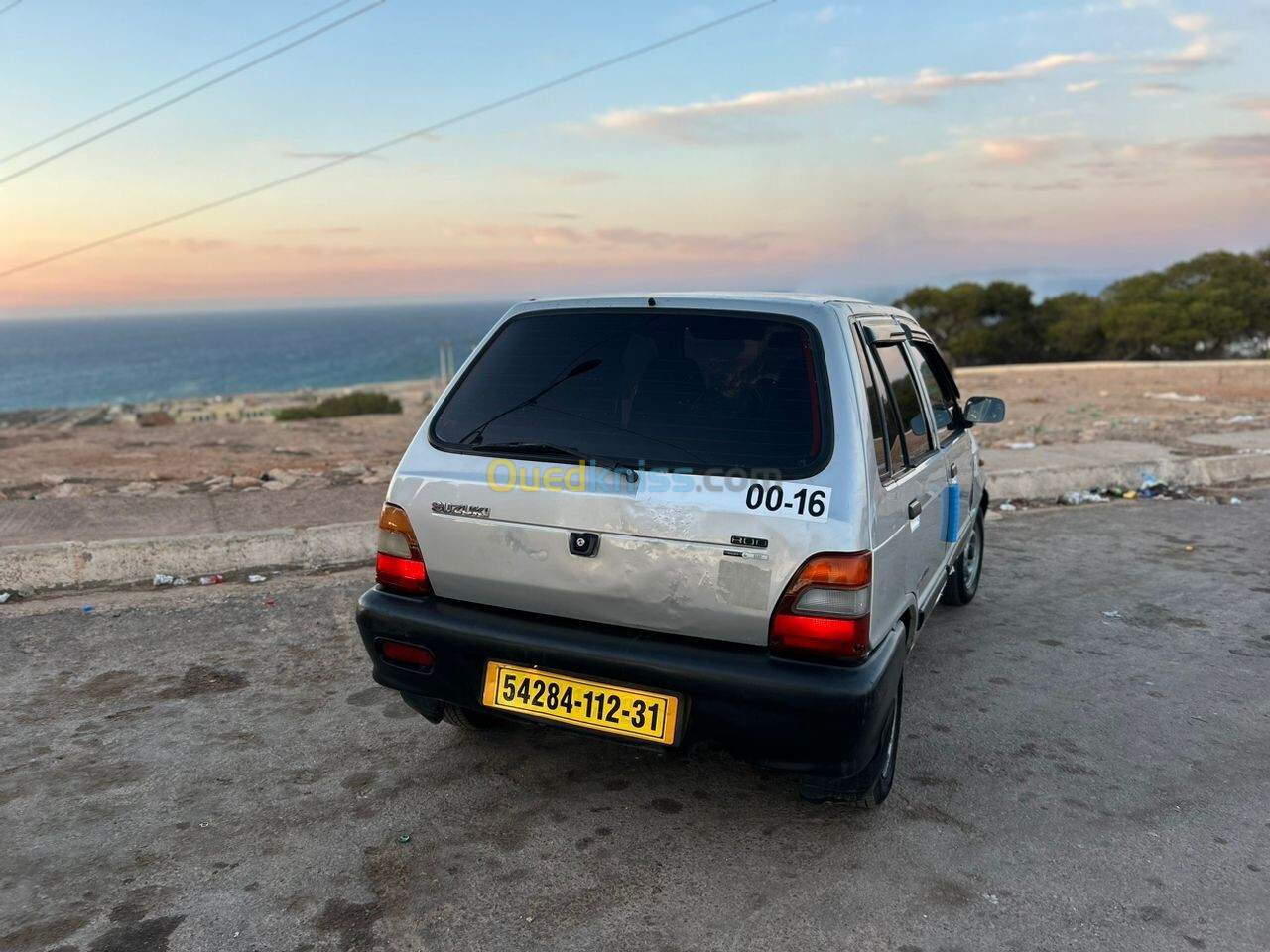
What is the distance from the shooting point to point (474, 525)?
9.70 feet

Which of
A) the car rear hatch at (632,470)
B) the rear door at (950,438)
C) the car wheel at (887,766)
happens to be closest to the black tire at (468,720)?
the car rear hatch at (632,470)

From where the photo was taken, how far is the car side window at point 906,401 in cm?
341

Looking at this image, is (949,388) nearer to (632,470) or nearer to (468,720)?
(632,470)

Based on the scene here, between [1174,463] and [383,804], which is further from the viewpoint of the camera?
[1174,463]

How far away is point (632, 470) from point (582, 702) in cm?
72

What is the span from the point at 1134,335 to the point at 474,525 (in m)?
34.8

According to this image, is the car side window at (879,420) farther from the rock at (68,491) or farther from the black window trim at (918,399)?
the rock at (68,491)

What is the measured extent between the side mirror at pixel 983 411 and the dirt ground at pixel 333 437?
18.7 ft

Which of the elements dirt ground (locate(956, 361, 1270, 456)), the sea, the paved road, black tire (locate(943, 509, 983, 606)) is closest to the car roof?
the paved road

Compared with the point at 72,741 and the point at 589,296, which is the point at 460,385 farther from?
the point at 72,741

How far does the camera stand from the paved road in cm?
252

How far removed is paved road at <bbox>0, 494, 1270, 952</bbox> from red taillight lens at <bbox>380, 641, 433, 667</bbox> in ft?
1.67

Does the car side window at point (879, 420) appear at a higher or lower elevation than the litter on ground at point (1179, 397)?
higher

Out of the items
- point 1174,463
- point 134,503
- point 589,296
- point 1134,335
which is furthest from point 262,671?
point 1134,335
